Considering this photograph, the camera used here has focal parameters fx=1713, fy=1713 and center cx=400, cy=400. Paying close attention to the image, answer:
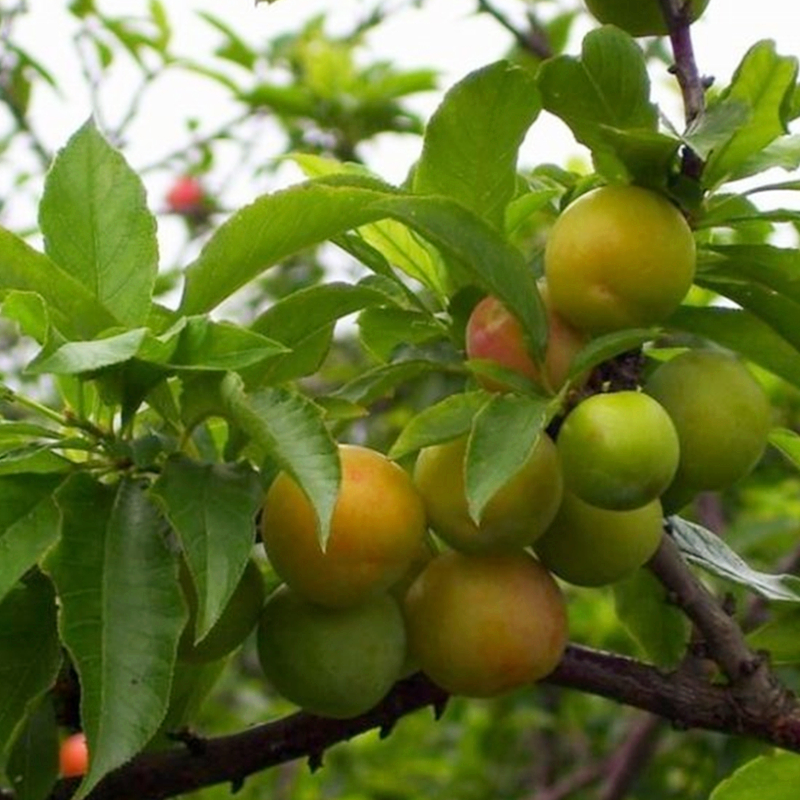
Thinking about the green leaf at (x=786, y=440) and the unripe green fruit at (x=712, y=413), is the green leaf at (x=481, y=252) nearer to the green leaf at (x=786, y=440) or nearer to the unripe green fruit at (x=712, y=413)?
the unripe green fruit at (x=712, y=413)

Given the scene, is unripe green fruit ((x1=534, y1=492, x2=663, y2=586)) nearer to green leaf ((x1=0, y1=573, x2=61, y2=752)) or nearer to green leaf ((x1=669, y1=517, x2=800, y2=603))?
green leaf ((x1=669, y1=517, x2=800, y2=603))

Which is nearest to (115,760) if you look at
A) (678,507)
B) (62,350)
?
(62,350)

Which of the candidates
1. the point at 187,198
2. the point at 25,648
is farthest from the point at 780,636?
→ the point at 187,198

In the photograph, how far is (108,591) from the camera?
3.46 feet

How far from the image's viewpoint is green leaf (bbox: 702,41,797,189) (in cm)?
118

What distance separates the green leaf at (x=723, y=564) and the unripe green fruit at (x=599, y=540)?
0.45 feet

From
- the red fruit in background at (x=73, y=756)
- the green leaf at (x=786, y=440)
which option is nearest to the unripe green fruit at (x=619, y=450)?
the green leaf at (x=786, y=440)

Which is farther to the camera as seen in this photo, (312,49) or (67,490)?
(312,49)

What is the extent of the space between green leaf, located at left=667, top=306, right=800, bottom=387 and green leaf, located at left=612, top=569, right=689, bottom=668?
0.24 m

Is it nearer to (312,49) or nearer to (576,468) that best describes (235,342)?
(576,468)

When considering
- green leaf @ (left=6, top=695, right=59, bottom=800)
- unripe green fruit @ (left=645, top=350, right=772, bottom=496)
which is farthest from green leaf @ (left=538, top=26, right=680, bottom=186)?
green leaf @ (left=6, top=695, right=59, bottom=800)

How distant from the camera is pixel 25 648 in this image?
1.14m

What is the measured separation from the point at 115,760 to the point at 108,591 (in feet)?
0.36

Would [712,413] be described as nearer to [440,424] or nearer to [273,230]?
[440,424]
